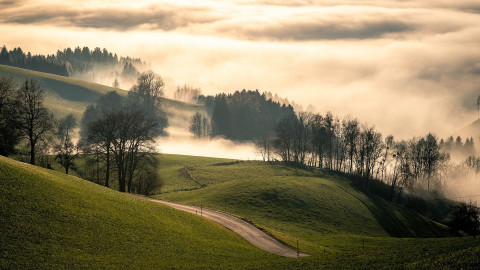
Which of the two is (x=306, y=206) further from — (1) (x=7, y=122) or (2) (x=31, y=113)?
(1) (x=7, y=122)

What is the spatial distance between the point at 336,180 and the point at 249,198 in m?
47.2

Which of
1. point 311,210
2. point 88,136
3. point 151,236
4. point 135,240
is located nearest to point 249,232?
point 151,236

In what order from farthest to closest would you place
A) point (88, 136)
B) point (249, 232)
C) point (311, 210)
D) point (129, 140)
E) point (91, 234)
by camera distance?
point (129, 140) < point (311, 210) < point (88, 136) < point (249, 232) < point (91, 234)

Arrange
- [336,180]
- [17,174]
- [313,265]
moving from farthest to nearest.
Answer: [336,180] < [17,174] < [313,265]

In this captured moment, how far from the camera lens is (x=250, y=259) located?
4538 cm

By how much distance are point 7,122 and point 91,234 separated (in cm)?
4578

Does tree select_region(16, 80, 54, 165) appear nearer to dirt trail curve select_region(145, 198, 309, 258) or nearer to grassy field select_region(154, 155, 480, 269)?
grassy field select_region(154, 155, 480, 269)

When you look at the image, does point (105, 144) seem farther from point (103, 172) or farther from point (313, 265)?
point (313, 265)

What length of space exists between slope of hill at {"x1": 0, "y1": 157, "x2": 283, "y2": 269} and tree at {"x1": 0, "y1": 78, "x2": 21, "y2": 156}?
31156 millimetres

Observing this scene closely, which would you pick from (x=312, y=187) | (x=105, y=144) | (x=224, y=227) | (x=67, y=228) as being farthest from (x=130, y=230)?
(x=312, y=187)

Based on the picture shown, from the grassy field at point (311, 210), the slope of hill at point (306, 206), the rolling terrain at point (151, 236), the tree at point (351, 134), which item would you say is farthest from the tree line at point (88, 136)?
the tree at point (351, 134)

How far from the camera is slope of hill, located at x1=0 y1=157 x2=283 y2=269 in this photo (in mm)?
34656

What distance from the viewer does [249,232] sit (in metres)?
60.5

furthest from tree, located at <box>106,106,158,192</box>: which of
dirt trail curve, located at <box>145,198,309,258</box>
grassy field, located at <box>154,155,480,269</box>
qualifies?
dirt trail curve, located at <box>145,198,309,258</box>
